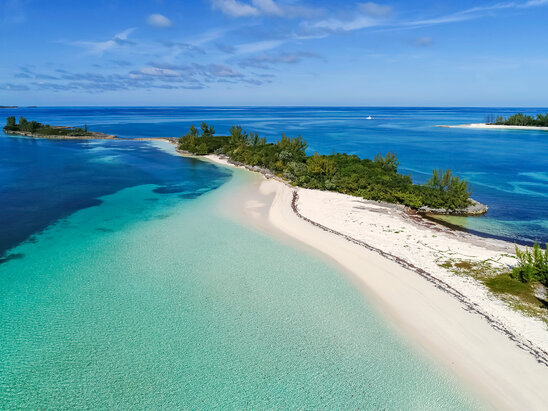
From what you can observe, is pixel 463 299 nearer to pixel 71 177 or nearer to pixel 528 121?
pixel 71 177

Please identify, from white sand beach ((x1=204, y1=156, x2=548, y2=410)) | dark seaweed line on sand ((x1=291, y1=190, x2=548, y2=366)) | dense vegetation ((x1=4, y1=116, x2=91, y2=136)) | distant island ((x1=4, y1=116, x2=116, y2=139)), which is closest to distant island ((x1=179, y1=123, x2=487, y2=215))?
white sand beach ((x1=204, y1=156, x2=548, y2=410))

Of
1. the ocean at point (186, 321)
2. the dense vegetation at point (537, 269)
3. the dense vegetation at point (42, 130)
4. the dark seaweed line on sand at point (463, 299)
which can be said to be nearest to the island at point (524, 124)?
the ocean at point (186, 321)

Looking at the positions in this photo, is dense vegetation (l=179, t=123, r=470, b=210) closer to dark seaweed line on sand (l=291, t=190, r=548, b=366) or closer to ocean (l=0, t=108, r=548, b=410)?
ocean (l=0, t=108, r=548, b=410)

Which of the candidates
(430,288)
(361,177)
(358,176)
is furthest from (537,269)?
(358,176)

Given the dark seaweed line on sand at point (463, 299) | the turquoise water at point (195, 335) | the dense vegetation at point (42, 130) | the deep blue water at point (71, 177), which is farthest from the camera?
the dense vegetation at point (42, 130)

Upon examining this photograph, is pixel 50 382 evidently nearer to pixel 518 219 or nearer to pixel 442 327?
pixel 442 327

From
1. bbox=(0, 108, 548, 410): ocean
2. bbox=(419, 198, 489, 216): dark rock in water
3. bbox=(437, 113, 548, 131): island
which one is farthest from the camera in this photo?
bbox=(437, 113, 548, 131): island

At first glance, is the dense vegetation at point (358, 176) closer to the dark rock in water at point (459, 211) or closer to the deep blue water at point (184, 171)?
the dark rock in water at point (459, 211)
